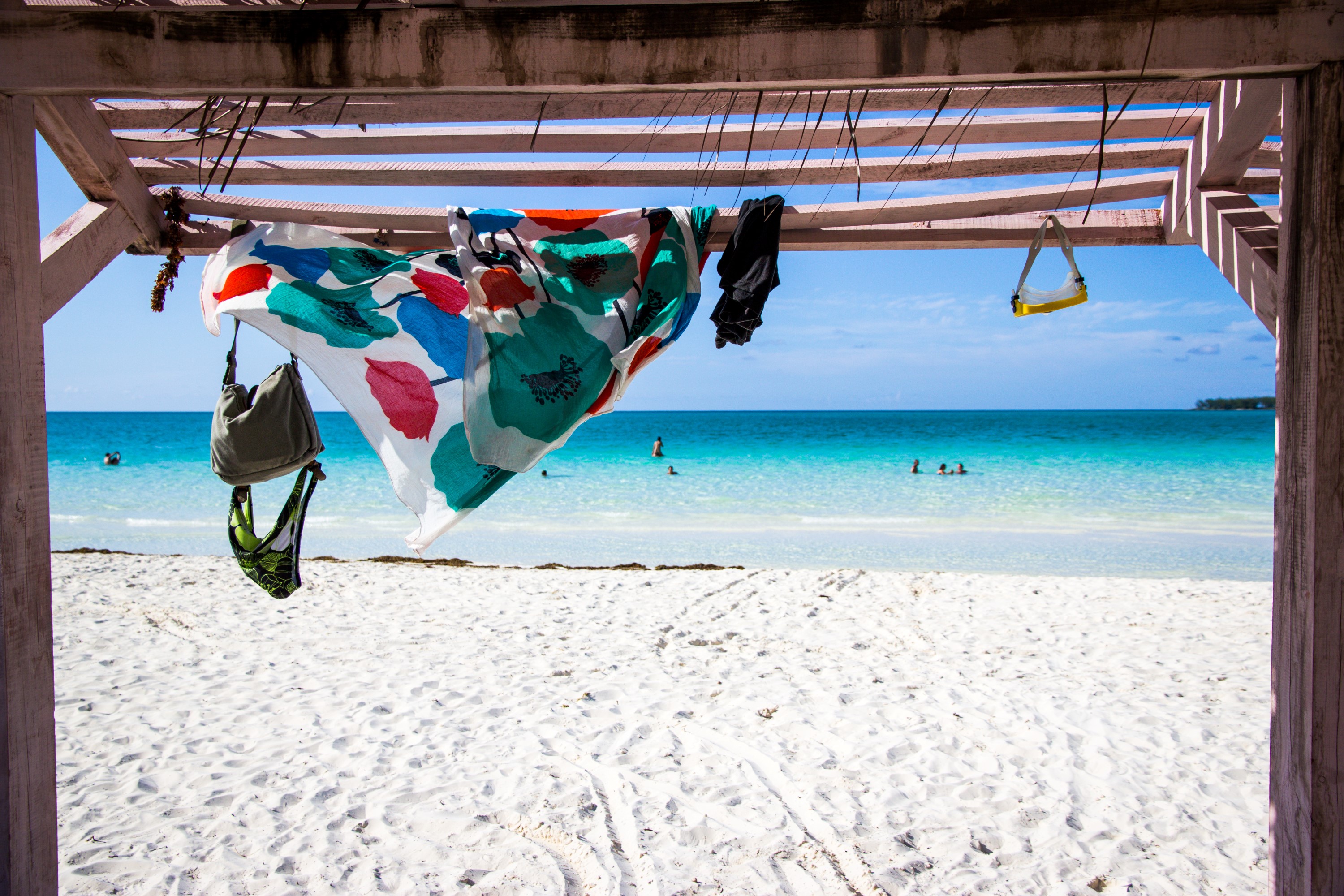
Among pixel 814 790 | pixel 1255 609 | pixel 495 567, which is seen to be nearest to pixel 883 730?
pixel 814 790

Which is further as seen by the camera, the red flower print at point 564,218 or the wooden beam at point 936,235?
the wooden beam at point 936,235

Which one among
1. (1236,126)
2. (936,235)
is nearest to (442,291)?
(936,235)

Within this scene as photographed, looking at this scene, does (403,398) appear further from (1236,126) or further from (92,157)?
(1236,126)

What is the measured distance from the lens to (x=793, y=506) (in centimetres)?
1141

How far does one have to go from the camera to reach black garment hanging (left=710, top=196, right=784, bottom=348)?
1.75 m

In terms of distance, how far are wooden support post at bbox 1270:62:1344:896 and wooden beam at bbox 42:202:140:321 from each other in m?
2.30

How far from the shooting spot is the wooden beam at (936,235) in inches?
77.1

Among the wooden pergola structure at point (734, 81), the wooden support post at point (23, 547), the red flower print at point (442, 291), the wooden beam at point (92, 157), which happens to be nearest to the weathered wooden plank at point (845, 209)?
the wooden beam at point (92, 157)

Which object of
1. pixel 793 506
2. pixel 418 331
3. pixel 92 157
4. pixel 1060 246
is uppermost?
pixel 92 157

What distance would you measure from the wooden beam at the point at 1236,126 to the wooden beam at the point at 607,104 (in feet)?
0.22

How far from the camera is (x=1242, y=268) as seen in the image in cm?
165

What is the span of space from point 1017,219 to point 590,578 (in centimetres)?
462

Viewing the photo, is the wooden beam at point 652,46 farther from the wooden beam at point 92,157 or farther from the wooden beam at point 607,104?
the wooden beam at point 92,157

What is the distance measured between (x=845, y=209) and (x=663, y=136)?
1.76ft
